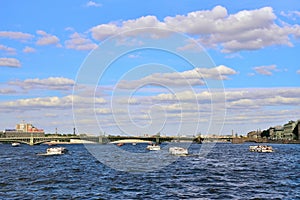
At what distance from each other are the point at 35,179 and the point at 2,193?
14.5 m

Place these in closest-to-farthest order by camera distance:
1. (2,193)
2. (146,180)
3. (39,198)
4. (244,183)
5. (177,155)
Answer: (39,198), (2,193), (244,183), (146,180), (177,155)

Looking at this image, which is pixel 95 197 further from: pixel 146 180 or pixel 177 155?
pixel 177 155

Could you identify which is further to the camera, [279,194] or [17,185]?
[17,185]

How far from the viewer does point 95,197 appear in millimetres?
45812

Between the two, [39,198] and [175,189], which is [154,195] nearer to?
[175,189]

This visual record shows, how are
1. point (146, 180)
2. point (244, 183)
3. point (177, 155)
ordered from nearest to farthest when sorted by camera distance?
point (244, 183), point (146, 180), point (177, 155)

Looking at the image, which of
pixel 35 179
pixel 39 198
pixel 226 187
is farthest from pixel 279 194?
pixel 35 179

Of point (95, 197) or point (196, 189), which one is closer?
point (95, 197)

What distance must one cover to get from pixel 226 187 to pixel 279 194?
7.12 metres

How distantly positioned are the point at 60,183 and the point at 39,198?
1308 centimetres

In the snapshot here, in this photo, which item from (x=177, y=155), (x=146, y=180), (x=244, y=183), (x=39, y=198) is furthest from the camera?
(x=177, y=155)

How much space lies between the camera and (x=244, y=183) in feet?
185

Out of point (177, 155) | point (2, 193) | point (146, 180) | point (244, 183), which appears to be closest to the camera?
point (2, 193)

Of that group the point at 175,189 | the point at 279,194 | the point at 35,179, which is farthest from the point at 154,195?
the point at 35,179
